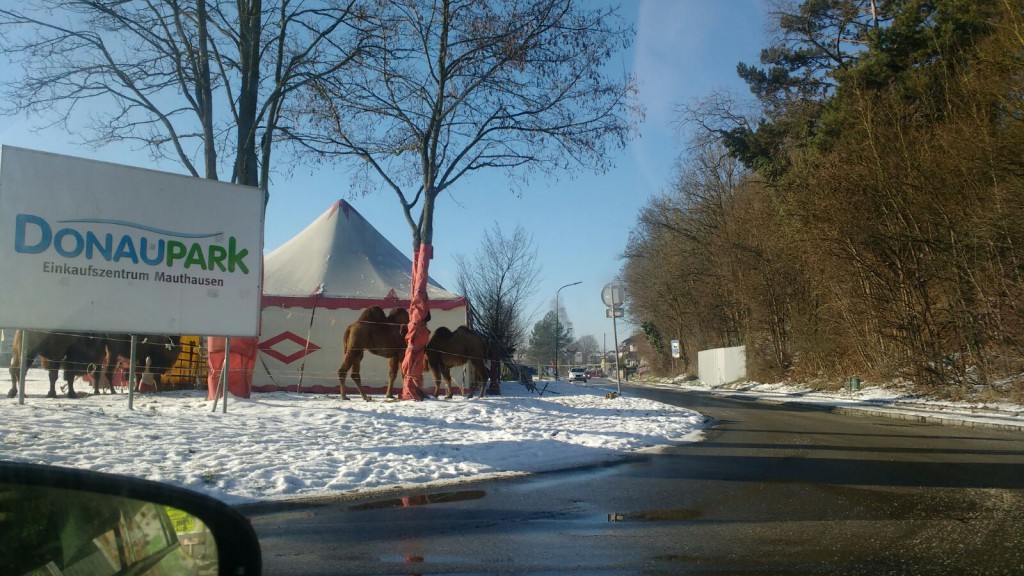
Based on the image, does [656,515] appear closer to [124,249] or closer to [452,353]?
[124,249]

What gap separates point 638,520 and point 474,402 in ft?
27.9

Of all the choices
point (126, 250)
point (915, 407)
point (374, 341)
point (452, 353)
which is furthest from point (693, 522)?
point (915, 407)

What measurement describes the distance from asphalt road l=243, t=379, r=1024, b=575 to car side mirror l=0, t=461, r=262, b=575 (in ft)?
7.89

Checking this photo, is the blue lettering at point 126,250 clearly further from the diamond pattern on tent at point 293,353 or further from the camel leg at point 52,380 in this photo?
the diamond pattern on tent at point 293,353

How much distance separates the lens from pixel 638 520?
6055 millimetres

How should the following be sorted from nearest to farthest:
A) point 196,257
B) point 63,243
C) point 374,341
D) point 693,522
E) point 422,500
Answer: point 693,522, point 422,500, point 63,243, point 196,257, point 374,341

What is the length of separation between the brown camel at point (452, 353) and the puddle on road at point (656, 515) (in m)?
9.73

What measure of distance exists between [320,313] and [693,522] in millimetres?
14533

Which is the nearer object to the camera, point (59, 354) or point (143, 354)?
point (59, 354)

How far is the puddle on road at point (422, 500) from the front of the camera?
664 cm

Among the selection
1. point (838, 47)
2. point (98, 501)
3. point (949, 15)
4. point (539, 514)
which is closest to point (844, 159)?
point (949, 15)

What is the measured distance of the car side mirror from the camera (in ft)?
6.30

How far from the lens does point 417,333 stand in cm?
1514

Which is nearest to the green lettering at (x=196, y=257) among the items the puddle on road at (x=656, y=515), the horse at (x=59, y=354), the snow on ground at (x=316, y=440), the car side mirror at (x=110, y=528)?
the snow on ground at (x=316, y=440)
